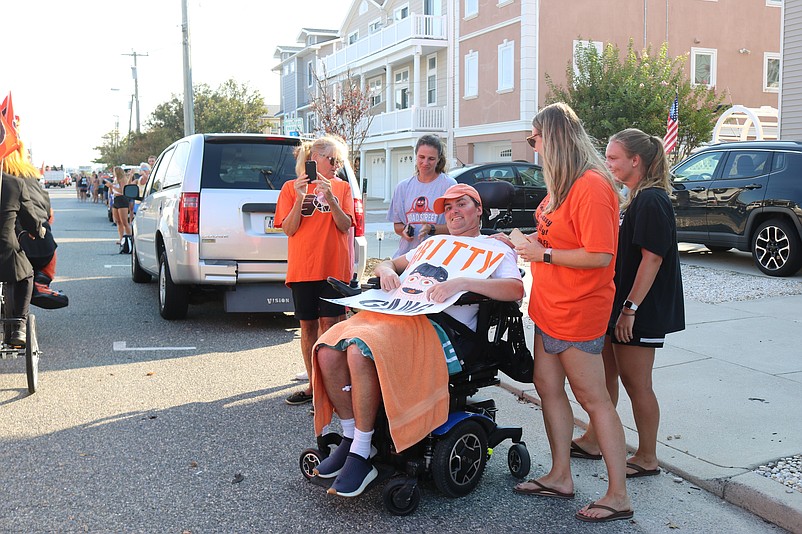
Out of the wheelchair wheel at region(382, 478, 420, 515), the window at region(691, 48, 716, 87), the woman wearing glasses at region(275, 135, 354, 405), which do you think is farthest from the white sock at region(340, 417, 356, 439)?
the window at region(691, 48, 716, 87)

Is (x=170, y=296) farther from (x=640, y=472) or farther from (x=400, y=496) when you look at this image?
(x=640, y=472)

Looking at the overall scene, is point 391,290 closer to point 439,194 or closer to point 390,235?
point 439,194

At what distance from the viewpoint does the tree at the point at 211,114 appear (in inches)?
1449

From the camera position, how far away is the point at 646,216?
4.22 metres

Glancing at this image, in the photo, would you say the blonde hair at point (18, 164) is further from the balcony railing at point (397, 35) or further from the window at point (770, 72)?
the window at point (770, 72)

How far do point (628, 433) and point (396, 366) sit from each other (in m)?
2.07

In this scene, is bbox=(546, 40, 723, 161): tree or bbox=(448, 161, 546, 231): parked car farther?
bbox=(546, 40, 723, 161): tree

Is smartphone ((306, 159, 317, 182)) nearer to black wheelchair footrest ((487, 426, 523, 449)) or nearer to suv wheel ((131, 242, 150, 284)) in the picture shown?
black wheelchair footrest ((487, 426, 523, 449))

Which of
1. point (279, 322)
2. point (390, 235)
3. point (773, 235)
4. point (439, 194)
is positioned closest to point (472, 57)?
point (390, 235)

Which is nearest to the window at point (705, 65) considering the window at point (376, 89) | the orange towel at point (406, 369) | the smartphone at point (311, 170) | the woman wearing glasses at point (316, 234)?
the window at point (376, 89)

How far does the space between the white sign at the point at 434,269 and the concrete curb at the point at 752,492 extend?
1.64 metres

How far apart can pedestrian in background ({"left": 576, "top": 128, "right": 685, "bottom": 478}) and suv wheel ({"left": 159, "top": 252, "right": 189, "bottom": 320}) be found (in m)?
5.54

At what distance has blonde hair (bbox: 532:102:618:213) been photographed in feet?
12.7

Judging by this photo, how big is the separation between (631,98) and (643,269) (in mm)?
19060
